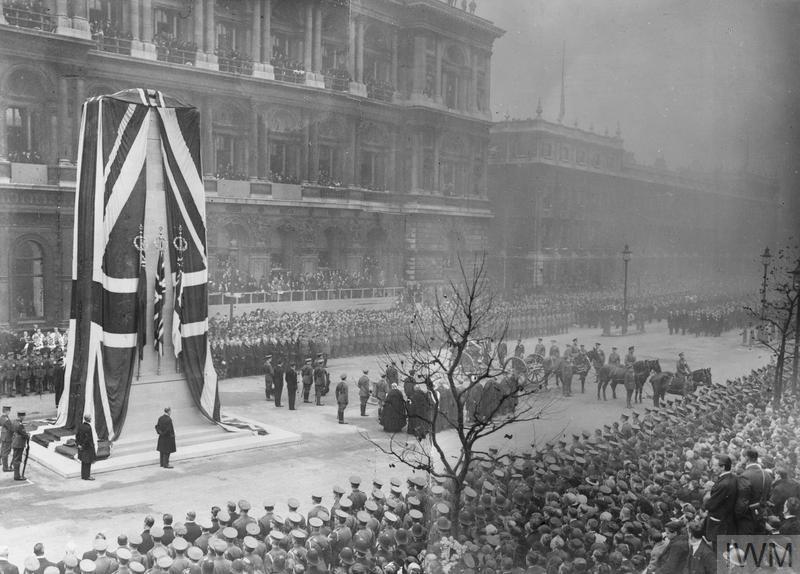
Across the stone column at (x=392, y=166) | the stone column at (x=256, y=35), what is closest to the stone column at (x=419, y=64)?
the stone column at (x=392, y=166)

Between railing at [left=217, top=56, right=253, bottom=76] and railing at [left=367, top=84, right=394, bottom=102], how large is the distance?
8859mm

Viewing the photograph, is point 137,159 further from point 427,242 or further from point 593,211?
point 593,211

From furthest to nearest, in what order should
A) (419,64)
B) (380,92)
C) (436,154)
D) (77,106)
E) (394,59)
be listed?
(436,154), (394,59), (419,64), (380,92), (77,106)

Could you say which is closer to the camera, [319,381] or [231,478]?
[231,478]

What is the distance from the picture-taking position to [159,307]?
17.3 m

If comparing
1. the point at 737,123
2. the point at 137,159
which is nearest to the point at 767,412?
the point at 137,159

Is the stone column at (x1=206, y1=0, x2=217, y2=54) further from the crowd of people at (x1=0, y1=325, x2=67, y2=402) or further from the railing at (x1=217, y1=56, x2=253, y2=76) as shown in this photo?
the crowd of people at (x1=0, y1=325, x2=67, y2=402)

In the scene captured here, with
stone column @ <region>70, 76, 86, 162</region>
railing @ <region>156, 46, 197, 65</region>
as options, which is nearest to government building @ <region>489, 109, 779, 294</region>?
railing @ <region>156, 46, 197, 65</region>

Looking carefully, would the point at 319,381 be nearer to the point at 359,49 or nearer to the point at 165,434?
the point at 165,434

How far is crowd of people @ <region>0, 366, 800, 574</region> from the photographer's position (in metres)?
8.66

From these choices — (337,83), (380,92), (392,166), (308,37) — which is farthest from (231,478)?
(380,92)

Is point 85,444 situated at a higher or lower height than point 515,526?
lower

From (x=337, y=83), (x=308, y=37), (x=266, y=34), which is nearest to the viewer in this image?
(x=266, y=34)

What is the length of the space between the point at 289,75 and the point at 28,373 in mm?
24476
